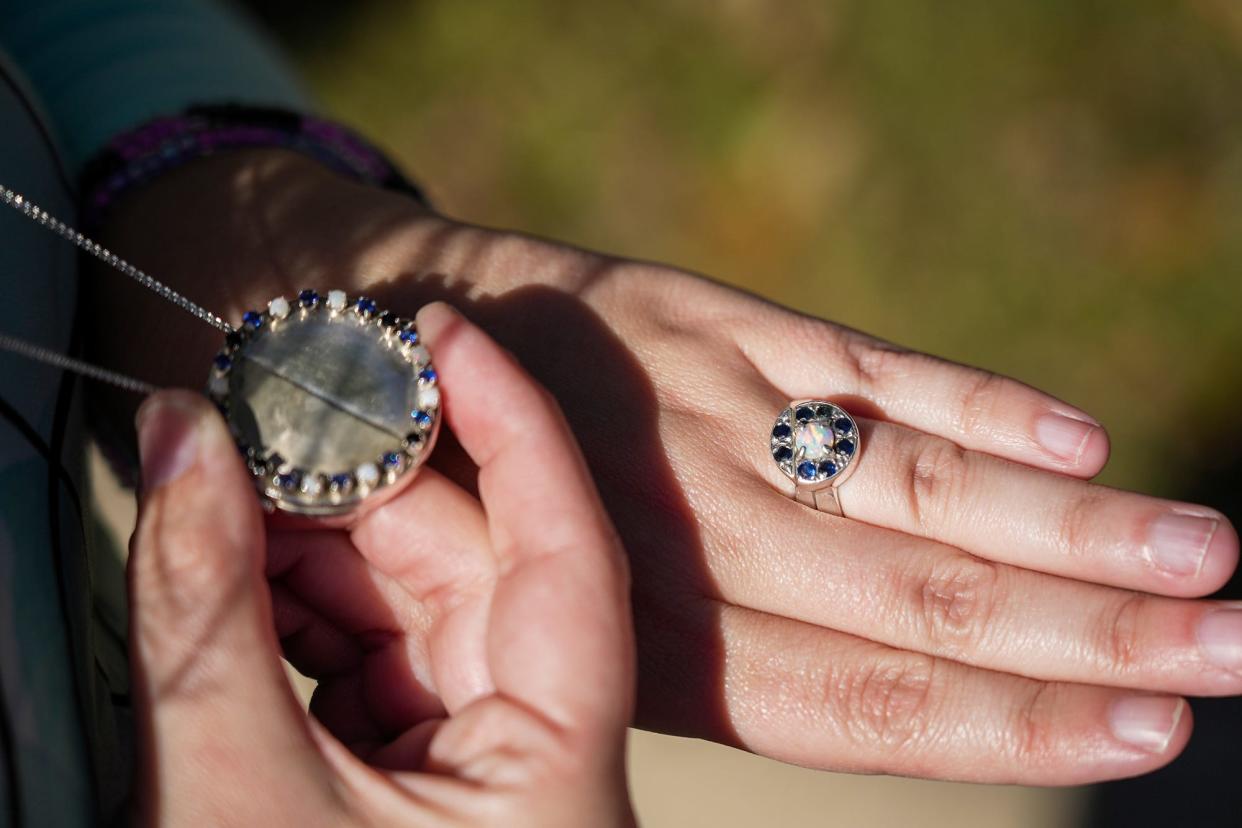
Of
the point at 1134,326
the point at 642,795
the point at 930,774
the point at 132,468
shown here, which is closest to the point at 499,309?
the point at 132,468

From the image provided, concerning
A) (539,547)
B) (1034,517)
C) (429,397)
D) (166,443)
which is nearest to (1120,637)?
(1034,517)

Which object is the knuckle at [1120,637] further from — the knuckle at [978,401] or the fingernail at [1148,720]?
the knuckle at [978,401]

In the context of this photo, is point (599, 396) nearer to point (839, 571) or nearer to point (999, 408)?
point (839, 571)

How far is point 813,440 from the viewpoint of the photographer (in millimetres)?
1828

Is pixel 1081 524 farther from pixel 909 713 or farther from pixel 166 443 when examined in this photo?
pixel 166 443

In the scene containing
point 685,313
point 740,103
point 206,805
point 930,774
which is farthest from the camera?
point 740,103

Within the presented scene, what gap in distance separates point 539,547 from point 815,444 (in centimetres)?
67

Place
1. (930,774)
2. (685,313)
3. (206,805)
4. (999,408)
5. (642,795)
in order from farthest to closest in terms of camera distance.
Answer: (642,795) < (685,313) < (999,408) < (930,774) < (206,805)

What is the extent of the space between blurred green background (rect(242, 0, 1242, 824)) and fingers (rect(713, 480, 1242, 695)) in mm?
1705

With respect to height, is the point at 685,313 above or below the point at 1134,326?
below

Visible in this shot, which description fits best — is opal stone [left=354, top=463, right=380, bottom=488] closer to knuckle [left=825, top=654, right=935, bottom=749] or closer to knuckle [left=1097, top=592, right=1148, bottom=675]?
knuckle [left=825, top=654, right=935, bottom=749]

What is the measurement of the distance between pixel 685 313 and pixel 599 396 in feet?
0.87

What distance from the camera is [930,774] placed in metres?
1.77

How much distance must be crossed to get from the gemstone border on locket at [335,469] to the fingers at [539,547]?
4 cm
